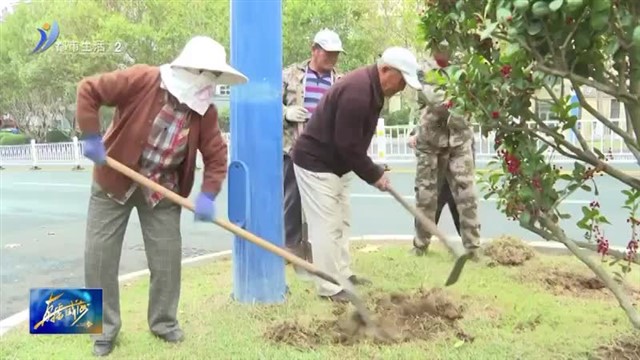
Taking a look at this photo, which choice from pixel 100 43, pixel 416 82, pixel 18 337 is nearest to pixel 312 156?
pixel 416 82

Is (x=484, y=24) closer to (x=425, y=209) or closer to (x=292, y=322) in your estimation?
(x=292, y=322)

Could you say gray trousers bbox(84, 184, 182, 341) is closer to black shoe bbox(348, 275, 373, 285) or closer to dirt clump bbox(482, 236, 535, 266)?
black shoe bbox(348, 275, 373, 285)

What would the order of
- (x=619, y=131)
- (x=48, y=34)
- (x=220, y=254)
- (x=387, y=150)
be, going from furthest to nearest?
(x=48, y=34)
(x=387, y=150)
(x=220, y=254)
(x=619, y=131)

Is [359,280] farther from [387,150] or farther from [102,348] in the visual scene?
[387,150]

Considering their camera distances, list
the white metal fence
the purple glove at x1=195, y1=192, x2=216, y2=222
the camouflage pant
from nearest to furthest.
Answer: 1. the purple glove at x1=195, y1=192, x2=216, y2=222
2. the camouflage pant
3. the white metal fence

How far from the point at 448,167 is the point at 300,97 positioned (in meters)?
1.36

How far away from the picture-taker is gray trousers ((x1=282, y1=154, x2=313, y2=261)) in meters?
5.77

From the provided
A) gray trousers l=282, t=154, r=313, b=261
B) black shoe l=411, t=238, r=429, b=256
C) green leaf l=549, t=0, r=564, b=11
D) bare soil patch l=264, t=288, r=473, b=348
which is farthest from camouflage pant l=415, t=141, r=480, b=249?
green leaf l=549, t=0, r=564, b=11

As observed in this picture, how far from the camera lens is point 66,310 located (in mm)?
3908

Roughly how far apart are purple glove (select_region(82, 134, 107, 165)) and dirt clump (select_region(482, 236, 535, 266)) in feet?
11.0

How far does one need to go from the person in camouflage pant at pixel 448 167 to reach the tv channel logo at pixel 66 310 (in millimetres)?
2990

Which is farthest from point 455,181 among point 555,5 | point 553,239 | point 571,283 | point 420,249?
point 555,5

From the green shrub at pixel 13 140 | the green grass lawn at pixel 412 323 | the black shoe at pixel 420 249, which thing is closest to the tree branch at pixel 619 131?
the green grass lawn at pixel 412 323

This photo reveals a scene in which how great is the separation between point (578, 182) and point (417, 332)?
4.07 ft
